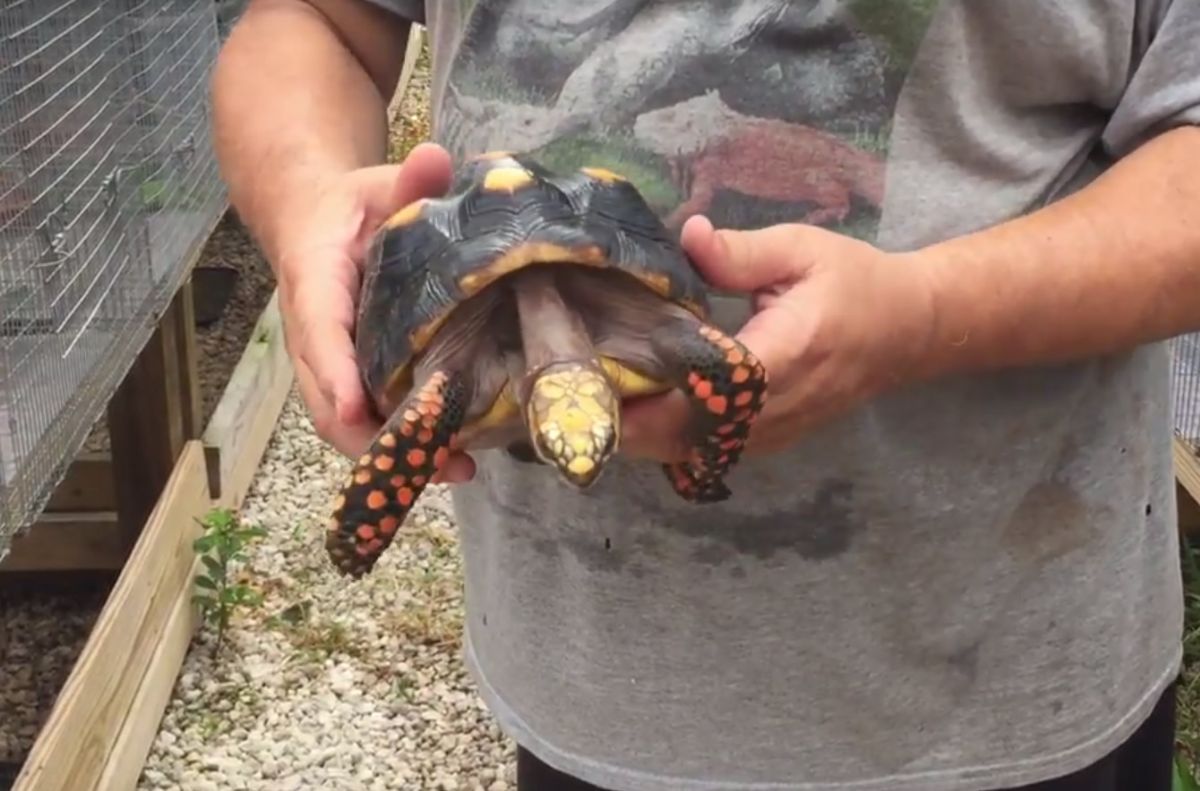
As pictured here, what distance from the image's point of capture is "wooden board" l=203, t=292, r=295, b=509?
2510mm

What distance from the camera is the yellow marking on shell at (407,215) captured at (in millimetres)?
762

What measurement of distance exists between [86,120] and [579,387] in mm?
1392

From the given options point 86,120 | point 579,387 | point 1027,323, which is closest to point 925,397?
point 1027,323

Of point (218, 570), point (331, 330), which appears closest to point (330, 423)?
point (331, 330)

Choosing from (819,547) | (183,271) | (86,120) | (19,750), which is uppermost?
(819,547)

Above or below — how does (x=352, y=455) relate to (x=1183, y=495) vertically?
above

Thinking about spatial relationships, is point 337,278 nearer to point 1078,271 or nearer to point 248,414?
point 1078,271

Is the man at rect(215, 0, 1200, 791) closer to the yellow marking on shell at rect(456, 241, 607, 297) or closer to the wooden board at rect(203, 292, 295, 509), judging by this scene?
the yellow marking on shell at rect(456, 241, 607, 297)

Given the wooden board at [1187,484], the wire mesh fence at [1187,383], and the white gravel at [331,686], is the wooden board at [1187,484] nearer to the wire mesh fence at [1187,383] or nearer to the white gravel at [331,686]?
the wire mesh fence at [1187,383]

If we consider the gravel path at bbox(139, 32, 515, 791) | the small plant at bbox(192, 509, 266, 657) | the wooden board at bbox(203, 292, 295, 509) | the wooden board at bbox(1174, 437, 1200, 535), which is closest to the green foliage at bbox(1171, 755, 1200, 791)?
the wooden board at bbox(1174, 437, 1200, 535)

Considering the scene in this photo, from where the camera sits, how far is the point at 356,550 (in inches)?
30.8

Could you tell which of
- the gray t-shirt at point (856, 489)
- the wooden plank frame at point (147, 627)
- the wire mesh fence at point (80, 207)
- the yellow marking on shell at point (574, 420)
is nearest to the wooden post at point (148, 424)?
the wooden plank frame at point (147, 627)

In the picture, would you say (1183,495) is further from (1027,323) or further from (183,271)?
(1027,323)

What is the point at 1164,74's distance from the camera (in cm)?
76
